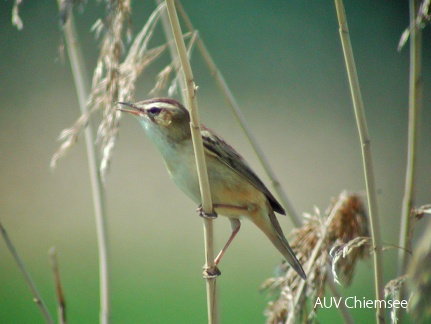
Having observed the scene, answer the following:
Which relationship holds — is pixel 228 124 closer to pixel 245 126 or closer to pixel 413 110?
pixel 245 126

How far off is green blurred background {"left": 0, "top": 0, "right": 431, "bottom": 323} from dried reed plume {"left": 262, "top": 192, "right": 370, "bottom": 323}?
338 cm

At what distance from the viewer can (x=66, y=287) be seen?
4.94 metres

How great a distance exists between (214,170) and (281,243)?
374mm

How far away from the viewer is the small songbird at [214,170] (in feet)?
6.89

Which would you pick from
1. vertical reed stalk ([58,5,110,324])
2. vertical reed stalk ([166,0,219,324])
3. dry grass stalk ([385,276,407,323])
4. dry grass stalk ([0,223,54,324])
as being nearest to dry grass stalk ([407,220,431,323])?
dry grass stalk ([385,276,407,323])

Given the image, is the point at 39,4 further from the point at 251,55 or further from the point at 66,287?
the point at 66,287

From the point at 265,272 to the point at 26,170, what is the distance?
2.94 metres

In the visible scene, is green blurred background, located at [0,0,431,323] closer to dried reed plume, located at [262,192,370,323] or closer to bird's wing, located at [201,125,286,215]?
bird's wing, located at [201,125,286,215]

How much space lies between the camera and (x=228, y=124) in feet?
19.9

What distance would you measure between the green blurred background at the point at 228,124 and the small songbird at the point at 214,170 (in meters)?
3.18

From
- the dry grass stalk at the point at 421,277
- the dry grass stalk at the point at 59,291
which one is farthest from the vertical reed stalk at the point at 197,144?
the dry grass stalk at the point at 421,277

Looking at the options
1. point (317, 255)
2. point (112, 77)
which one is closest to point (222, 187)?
point (317, 255)

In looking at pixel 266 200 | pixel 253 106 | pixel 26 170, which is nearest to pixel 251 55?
pixel 253 106

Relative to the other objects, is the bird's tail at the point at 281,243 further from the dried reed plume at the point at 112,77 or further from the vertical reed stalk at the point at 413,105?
the dried reed plume at the point at 112,77
